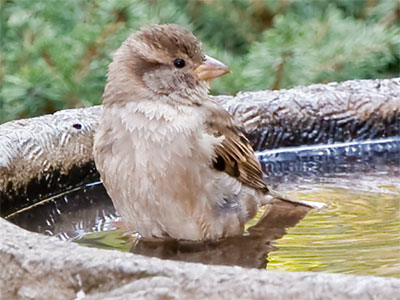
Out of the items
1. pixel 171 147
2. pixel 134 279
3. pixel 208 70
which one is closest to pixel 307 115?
pixel 208 70

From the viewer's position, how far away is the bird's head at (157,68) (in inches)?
115

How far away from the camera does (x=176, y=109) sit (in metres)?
2.89

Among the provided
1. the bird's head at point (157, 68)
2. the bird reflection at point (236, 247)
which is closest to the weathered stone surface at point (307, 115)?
the bird's head at point (157, 68)

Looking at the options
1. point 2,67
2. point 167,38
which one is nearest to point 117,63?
point 167,38

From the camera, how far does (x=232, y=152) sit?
9.86 feet

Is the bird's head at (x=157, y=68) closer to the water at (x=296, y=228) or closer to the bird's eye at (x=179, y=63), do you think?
the bird's eye at (x=179, y=63)

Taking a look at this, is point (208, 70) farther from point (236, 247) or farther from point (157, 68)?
point (236, 247)

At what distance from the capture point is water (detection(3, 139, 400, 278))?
2604 millimetres

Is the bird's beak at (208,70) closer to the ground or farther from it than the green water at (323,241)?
farther from it

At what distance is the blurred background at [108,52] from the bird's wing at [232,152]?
1251mm

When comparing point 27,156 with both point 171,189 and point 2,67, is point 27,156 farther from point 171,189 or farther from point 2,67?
point 2,67

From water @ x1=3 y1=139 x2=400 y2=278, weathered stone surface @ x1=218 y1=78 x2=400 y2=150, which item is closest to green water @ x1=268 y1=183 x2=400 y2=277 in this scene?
water @ x1=3 y1=139 x2=400 y2=278

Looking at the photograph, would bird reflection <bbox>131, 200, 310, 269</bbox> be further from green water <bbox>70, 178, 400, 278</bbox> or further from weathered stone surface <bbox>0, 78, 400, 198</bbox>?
weathered stone surface <bbox>0, 78, 400, 198</bbox>

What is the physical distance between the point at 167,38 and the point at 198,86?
6.9 inches
